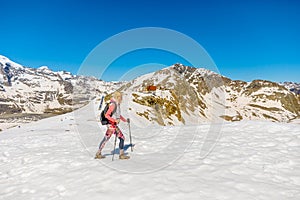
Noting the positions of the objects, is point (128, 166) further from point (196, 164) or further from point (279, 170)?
point (279, 170)

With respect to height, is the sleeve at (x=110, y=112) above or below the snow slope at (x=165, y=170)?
above

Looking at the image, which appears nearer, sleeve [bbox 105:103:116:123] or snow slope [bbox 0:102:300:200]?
snow slope [bbox 0:102:300:200]

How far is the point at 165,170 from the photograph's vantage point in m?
9.93

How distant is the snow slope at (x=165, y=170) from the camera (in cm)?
806

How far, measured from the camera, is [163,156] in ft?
40.8

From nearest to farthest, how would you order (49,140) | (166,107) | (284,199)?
1. (284,199)
2. (49,140)
3. (166,107)

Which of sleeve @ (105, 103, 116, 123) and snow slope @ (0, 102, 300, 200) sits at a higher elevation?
sleeve @ (105, 103, 116, 123)

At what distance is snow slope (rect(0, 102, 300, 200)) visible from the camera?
26.5 feet

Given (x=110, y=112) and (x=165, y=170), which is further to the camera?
(x=110, y=112)

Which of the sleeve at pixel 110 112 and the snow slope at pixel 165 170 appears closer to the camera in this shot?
the snow slope at pixel 165 170

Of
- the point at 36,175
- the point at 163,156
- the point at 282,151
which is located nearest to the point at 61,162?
the point at 36,175

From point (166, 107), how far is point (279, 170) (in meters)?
61.4

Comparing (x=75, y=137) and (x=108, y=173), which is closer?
(x=108, y=173)

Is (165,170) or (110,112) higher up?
(110,112)
